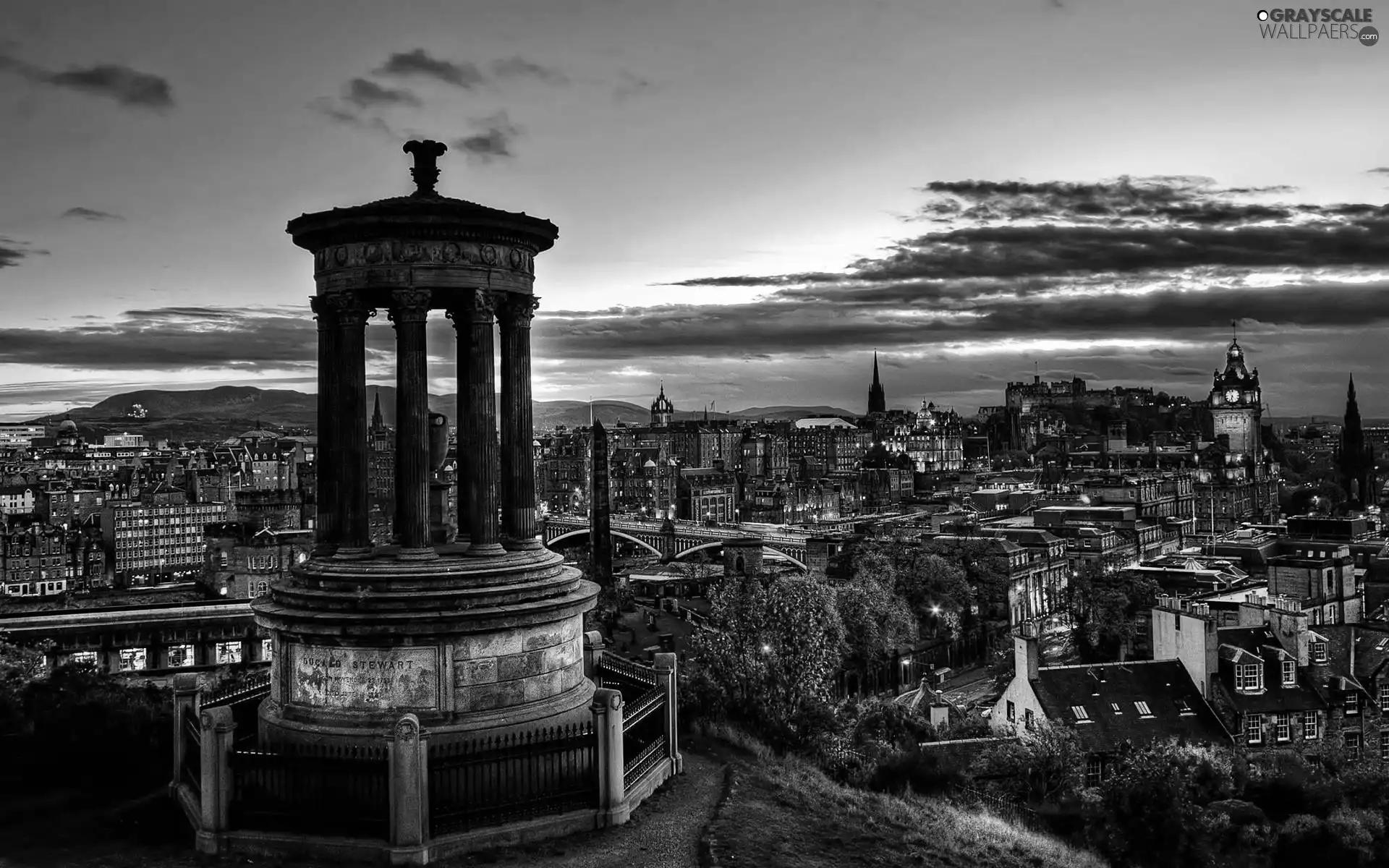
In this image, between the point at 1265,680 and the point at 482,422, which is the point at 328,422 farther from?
the point at 1265,680

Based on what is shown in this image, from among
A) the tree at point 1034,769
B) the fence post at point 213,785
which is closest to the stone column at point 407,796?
the fence post at point 213,785

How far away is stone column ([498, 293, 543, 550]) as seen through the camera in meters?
21.1

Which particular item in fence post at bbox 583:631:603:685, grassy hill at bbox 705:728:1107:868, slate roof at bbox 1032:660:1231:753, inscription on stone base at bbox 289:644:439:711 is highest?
inscription on stone base at bbox 289:644:439:711

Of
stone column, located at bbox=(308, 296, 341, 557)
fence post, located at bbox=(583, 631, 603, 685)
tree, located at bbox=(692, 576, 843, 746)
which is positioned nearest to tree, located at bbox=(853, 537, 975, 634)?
tree, located at bbox=(692, 576, 843, 746)

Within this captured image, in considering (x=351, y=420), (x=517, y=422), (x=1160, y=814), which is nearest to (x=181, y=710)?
(x=351, y=420)

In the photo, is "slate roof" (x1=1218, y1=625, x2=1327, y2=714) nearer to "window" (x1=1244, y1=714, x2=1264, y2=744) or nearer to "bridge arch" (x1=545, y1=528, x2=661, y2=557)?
"window" (x1=1244, y1=714, x2=1264, y2=744)

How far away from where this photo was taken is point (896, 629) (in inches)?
3103

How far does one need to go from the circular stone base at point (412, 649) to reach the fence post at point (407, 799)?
1.76 metres

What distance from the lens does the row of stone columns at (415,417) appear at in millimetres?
19984

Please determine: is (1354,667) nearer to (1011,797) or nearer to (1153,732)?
(1153,732)

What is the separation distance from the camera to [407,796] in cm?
1638

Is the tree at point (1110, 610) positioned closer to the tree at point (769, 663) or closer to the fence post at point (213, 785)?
the tree at point (769, 663)

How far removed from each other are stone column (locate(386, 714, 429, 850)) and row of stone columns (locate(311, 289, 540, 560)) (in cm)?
382

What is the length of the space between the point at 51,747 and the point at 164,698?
12.3m
